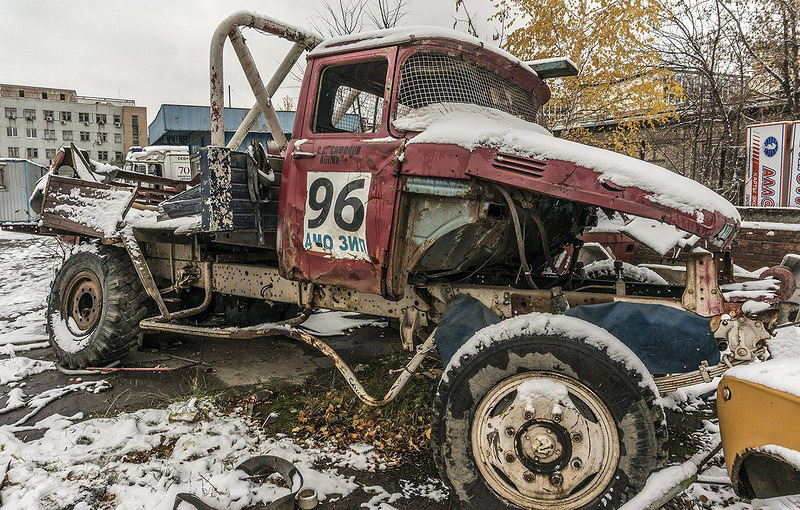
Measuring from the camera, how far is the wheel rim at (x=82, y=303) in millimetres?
4840

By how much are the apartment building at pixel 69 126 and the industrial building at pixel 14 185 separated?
34.7 m

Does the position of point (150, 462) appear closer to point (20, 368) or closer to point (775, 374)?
point (20, 368)

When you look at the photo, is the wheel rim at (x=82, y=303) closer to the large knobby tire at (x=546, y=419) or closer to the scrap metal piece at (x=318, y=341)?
the scrap metal piece at (x=318, y=341)

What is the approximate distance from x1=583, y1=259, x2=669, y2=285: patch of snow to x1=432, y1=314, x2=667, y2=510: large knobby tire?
1.62m

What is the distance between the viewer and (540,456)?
90.8 inches

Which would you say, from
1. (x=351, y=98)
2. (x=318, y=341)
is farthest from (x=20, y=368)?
(x=351, y=98)

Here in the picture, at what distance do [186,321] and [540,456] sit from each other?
14.1 feet

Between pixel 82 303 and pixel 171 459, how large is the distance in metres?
2.84

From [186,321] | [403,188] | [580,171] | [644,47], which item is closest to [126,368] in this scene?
[186,321]

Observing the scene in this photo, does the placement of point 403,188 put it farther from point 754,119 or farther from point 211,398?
point 754,119

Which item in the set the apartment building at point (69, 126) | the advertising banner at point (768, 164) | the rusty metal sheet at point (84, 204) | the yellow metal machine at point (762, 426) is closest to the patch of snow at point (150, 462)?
the yellow metal machine at point (762, 426)

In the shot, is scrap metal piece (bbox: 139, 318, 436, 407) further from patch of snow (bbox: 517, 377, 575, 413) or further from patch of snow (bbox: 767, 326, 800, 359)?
patch of snow (bbox: 767, 326, 800, 359)

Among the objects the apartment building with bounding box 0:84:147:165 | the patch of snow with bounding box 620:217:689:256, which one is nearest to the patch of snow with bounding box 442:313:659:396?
the patch of snow with bounding box 620:217:689:256

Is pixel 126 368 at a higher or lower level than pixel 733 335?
lower
